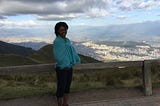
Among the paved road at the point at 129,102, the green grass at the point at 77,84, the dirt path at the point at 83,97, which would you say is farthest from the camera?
the green grass at the point at 77,84

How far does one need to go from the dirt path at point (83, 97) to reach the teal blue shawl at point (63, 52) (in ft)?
5.05

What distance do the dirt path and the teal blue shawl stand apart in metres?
1.54

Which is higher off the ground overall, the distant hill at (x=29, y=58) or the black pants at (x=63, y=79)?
the black pants at (x=63, y=79)

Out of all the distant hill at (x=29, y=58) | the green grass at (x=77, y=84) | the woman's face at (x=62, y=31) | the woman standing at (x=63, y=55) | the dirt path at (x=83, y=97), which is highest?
the woman's face at (x=62, y=31)

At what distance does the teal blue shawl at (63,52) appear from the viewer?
29.8 ft

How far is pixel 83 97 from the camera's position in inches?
432

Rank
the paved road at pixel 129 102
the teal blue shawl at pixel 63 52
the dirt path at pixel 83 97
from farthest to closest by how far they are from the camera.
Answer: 1. the dirt path at pixel 83 97
2. the paved road at pixel 129 102
3. the teal blue shawl at pixel 63 52

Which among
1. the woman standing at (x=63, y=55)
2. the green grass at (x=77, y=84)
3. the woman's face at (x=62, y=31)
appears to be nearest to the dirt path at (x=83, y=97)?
the green grass at (x=77, y=84)

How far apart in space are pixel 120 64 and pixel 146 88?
41.6 inches

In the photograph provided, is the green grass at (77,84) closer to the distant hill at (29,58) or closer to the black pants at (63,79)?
the black pants at (63,79)

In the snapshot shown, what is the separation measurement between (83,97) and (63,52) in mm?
2254

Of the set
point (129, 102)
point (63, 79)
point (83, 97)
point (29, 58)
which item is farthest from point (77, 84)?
point (29, 58)

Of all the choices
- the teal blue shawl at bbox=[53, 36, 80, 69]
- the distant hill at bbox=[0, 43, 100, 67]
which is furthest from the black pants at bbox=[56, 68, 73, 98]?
the distant hill at bbox=[0, 43, 100, 67]

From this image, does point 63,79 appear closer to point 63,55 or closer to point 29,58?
point 63,55
